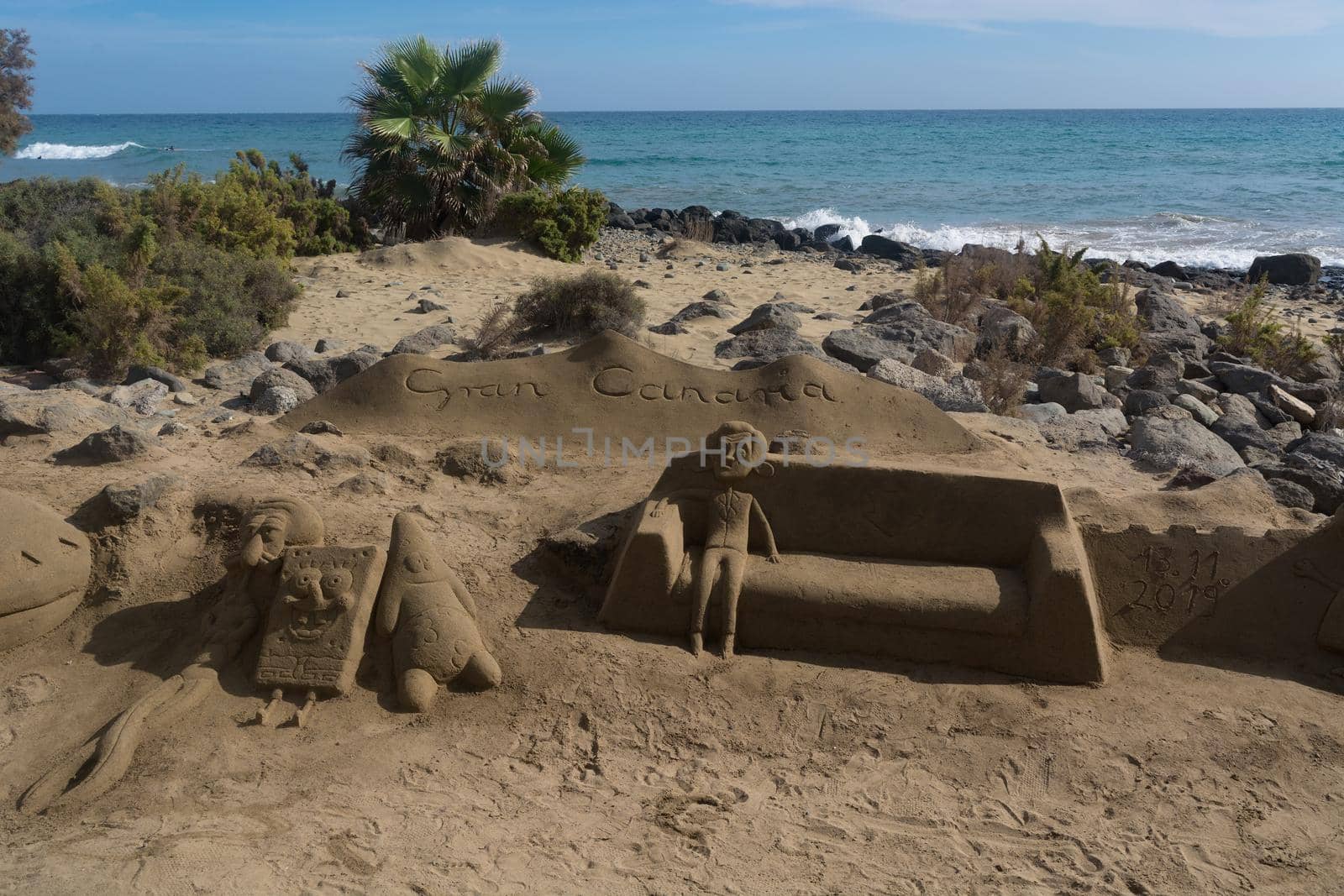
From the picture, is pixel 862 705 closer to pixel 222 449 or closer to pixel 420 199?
pixel 222 449

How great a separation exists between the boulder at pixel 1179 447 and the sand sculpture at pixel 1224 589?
200 centimetres

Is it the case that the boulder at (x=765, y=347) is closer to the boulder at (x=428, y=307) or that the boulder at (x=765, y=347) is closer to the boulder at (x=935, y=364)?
the boulder at (x=935, y=364)

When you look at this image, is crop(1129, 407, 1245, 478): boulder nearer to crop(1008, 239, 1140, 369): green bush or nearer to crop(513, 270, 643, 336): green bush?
crop(1008, 239, 1140, 369): green bush

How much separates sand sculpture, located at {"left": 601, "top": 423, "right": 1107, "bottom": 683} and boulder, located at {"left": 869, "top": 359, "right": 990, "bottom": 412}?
9.92 feet

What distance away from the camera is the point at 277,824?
359cm

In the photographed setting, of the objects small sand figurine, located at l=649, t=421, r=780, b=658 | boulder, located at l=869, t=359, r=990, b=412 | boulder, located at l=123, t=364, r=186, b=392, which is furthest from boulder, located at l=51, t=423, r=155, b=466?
boulder, located at l=869, t=359, r=990, b=412

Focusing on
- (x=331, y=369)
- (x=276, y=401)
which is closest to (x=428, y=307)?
(x=331, y=369)

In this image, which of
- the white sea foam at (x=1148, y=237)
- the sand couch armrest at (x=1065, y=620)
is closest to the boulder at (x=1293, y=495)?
the sand couch armrest at (x=1065, y=620)

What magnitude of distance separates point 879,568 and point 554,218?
1101cm

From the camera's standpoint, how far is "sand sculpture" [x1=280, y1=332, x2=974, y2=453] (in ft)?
22.4

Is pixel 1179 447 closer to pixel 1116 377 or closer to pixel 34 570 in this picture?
pixel 1116 377

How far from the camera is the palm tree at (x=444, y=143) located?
566 inches

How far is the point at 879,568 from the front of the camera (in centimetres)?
495

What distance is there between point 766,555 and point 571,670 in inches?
45.0
